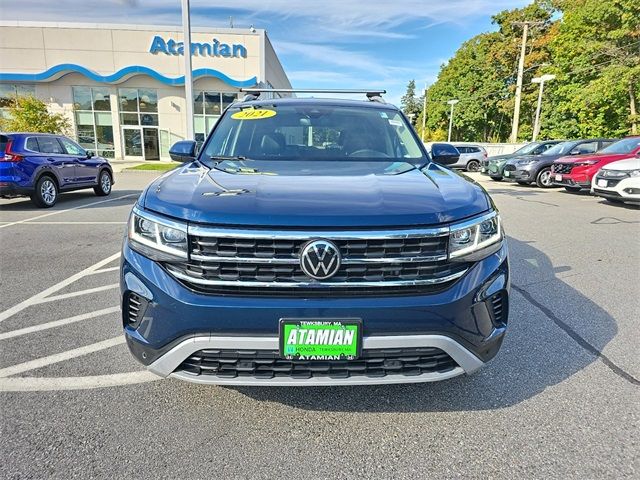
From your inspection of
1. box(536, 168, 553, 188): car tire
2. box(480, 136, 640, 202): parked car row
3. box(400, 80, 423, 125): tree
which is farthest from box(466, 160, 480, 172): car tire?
box(400, 80, 423, 125): tree

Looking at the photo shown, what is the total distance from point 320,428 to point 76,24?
3186 centimetres

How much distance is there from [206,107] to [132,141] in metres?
5.42

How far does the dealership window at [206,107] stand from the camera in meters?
27.2

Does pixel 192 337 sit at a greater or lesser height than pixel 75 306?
greater

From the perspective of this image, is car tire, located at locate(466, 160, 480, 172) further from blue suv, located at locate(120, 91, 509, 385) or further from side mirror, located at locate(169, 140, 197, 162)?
blue suv, located at locate(120, 91, 509, 385)

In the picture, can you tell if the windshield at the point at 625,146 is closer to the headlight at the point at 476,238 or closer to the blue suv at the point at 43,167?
the headlight at the point at 476,238

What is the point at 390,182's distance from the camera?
2422 millimetres

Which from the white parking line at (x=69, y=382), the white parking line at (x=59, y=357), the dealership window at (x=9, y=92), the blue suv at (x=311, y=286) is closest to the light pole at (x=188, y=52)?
the white parking line at (x=59, y=357)

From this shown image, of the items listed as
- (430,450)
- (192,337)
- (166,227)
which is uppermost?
(166,227)

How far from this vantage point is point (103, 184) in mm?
11992

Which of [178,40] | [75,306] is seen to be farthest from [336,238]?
[178,40]

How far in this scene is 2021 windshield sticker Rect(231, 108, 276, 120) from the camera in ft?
11.8

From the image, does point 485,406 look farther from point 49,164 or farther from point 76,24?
point 76,24

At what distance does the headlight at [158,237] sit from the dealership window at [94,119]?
29.3 meters
